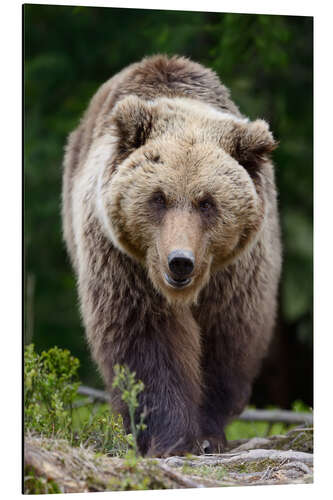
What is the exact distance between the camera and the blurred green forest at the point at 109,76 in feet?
23.0

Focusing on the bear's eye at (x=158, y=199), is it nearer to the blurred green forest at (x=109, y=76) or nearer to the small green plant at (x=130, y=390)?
the small green plant at (x=130, y=390)

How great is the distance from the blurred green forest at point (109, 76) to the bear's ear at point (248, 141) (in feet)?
4.46

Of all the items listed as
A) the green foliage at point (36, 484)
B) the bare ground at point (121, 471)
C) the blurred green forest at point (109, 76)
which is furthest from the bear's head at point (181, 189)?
the green foliage at point (36, 484)

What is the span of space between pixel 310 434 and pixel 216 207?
2.24 metres

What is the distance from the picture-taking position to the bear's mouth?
514cm

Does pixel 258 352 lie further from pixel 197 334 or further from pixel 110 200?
pixel 110 200

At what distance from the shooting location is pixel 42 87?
7602mm

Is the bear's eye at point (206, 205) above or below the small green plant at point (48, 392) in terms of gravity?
above

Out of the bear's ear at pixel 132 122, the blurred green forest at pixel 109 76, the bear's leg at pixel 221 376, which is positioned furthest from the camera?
the blurred green forest at pixel 109 76

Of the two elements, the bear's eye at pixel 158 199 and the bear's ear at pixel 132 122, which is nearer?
the bear's eye at pixel 158 199

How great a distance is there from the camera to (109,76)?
7734 mm

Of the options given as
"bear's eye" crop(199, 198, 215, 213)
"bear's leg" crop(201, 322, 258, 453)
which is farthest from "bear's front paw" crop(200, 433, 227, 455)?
"bear's eye" crop(199, 198, 215, 213)
